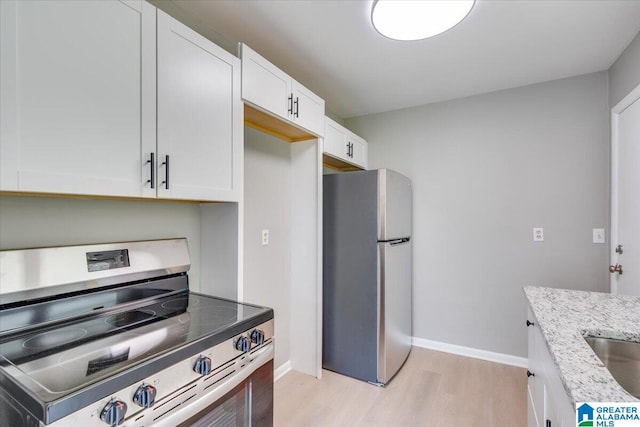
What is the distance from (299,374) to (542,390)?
5.80ft

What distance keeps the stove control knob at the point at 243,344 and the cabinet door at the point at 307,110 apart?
1.36 metres

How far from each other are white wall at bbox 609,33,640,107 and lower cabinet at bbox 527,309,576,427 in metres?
1.77

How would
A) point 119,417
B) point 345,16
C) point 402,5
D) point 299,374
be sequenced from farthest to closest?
point 299,374 → point 345,16 → point 402,5 → point 119,417

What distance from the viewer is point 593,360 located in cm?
83

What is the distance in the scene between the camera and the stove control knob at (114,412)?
76cm

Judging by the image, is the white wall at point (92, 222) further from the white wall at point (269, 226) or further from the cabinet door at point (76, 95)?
the white wall at point (269, 226)

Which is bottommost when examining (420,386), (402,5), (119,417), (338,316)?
(420,386)

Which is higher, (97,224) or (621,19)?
(621,19)

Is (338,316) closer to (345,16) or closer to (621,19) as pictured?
(345,16)

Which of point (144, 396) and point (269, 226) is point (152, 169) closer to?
point (144, 396)

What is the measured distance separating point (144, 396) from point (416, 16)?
1874 millimetres

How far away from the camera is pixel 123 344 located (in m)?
1.01

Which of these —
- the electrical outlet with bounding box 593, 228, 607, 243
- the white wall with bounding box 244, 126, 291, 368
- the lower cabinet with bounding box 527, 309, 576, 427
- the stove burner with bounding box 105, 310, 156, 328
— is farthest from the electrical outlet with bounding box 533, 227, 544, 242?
the stove burner with bounding box 105, 310, 156, 328

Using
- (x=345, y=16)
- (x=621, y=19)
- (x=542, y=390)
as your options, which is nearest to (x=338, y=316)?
(x=542, y=390)
